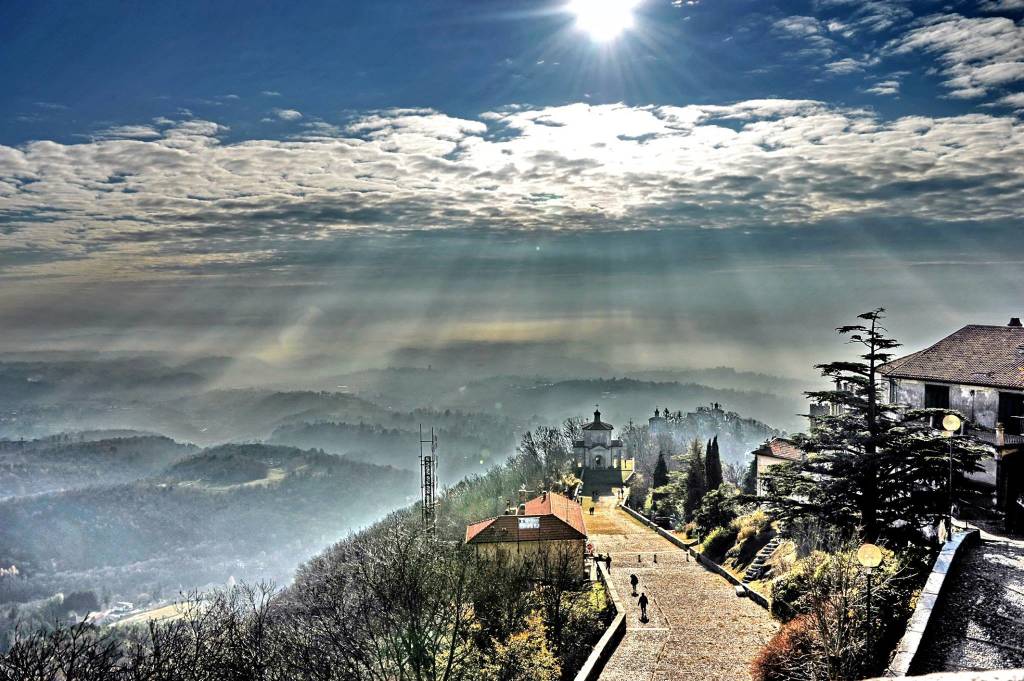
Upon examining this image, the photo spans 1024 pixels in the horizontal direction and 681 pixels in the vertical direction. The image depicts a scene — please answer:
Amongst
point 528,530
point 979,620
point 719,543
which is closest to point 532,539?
point 528,530

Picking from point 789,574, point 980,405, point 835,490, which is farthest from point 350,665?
point 980,405

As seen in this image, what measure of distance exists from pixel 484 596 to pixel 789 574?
1337 cm

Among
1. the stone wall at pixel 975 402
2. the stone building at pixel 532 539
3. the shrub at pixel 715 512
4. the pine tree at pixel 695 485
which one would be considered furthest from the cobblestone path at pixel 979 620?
the pine tree at pixel 695 485

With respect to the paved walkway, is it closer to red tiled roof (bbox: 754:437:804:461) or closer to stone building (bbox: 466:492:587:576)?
stone building (bbox: 466:492:587:576)

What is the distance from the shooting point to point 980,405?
1061 inches

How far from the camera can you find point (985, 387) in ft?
88.2

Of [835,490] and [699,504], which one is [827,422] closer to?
[835,490]

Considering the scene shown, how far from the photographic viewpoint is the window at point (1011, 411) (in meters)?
25.5

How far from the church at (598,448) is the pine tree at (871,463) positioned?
2621 inches

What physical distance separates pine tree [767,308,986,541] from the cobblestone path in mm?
2139

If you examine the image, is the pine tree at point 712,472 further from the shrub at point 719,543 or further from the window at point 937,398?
the window at point 937,398

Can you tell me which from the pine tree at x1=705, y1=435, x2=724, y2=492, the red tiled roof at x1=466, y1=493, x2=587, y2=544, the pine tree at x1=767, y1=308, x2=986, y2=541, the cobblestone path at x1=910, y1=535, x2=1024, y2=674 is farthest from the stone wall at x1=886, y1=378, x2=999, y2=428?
the pine tree at x1=705, y1=435, x2=724, y2=492

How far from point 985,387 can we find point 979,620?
14502 millimetres

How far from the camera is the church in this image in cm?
8781
